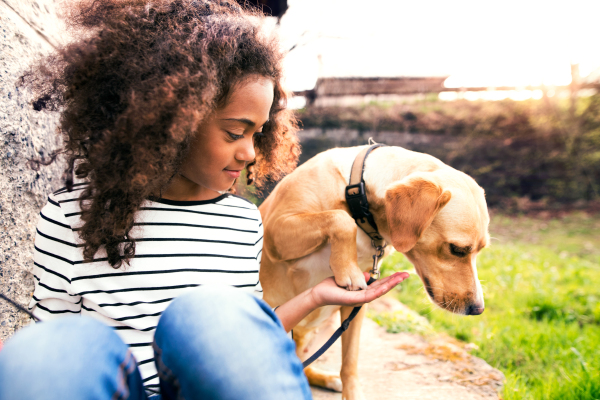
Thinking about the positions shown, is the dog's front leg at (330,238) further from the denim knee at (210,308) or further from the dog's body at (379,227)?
the denim knee at (210,308)

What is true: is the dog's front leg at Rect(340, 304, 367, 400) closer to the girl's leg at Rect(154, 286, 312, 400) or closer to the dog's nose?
the dog's nose

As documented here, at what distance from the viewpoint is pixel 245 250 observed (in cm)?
139

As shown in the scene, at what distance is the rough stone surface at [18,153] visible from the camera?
1309mm

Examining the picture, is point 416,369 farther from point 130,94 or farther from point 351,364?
point 130,94

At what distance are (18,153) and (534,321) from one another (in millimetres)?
3903

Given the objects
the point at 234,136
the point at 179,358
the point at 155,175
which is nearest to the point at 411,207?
the point at 234,136

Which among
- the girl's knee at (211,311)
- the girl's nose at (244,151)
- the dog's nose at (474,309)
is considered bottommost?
the dog's nose at (474,309)

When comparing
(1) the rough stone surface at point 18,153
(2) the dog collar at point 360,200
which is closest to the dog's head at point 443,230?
(2) the dog collar at point 360,200

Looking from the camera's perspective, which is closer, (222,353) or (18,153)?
(222,353)

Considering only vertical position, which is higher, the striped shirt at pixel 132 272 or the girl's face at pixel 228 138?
the girl's face at pixel 228 138

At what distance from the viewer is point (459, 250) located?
1.69 metres

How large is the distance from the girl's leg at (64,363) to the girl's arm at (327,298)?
789 mm

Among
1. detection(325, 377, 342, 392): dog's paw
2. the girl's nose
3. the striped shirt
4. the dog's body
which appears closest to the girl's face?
the girl's nose

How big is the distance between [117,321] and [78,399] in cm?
56
